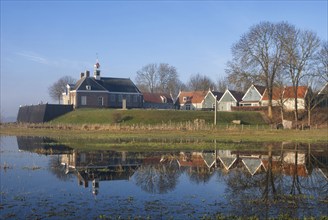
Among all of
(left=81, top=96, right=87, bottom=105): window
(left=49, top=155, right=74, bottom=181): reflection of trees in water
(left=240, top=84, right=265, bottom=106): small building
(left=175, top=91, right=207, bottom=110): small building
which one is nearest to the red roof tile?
(left=175, top=91, right=207, bottom=110): small building

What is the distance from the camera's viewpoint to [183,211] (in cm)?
1096

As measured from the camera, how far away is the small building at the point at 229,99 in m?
88.5

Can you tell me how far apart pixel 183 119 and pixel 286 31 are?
21451mm

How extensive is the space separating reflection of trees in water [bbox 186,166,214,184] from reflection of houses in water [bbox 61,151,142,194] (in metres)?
2.66

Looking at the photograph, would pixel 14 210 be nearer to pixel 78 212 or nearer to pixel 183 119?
pixel 78 212

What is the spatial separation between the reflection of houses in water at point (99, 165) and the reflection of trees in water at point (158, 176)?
0.54 metres

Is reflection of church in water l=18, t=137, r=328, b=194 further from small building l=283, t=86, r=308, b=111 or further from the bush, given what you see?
small building l=283, t=86, r=308, b=111

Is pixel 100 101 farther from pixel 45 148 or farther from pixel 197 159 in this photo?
pixel 197 159

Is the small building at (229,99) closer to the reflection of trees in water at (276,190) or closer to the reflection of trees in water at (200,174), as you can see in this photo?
the reflection of trees in water at (276,190)

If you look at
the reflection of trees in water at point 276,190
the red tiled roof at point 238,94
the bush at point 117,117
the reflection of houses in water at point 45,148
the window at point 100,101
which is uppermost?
the red tiled roof at point 238,94

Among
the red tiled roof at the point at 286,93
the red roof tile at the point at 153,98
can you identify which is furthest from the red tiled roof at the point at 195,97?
the red tiled roof at the point at 286,93

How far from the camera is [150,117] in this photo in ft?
203

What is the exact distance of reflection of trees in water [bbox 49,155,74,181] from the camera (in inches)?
652

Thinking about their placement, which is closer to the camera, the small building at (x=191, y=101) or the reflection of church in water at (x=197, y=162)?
the reflection of church in water at (x=197, y=162)
